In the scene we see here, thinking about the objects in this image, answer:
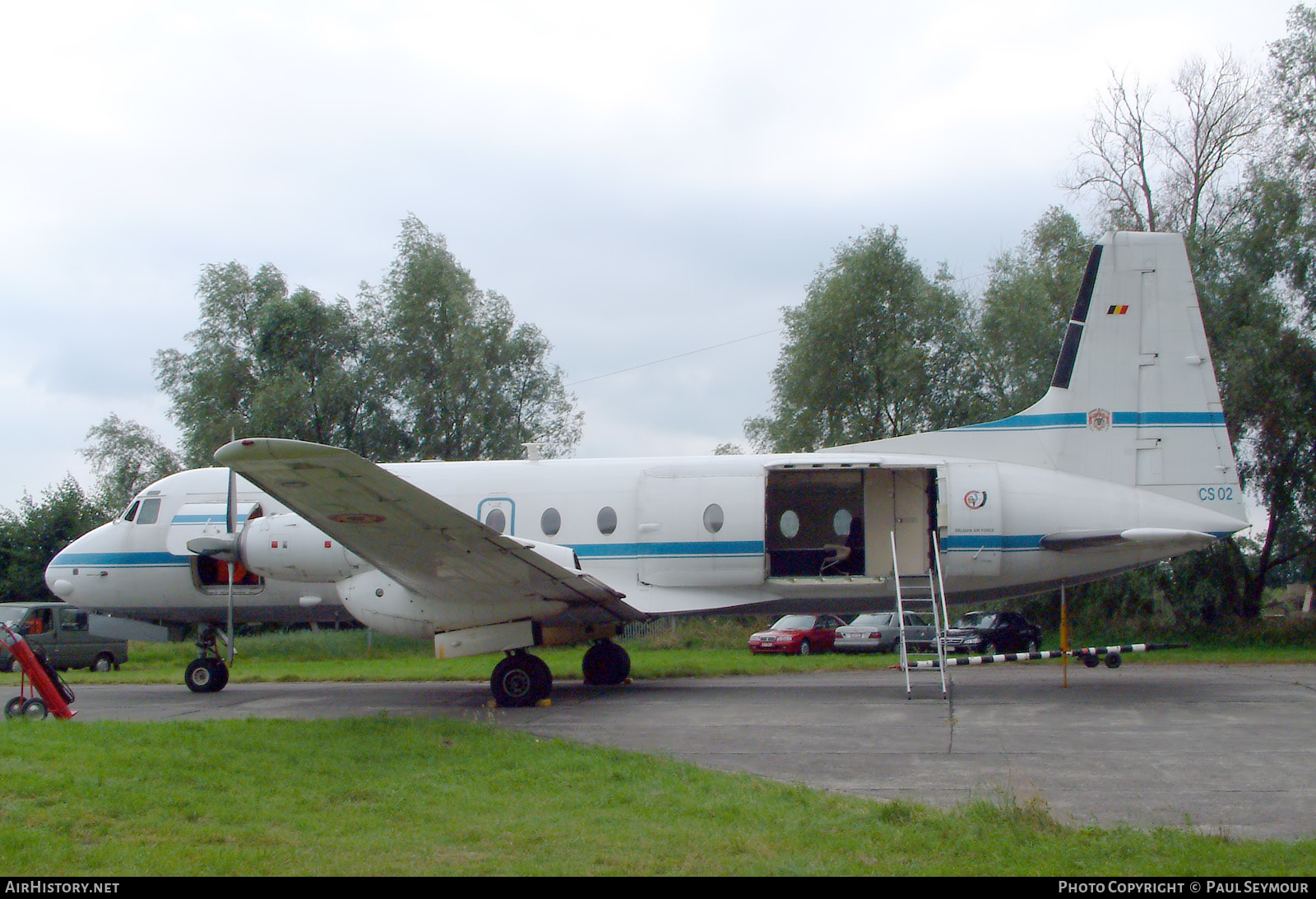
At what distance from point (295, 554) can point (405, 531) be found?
304 cm

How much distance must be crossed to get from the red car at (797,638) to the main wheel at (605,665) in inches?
419

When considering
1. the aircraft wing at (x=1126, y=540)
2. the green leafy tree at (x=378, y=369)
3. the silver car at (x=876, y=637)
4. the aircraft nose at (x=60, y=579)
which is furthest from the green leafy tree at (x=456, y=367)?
the aircraft wing at (x=1126, y=540)

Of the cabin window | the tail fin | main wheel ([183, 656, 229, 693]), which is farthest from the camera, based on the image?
main wheel ([183, 656, 229, 693])

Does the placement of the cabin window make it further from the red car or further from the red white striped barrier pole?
the red car

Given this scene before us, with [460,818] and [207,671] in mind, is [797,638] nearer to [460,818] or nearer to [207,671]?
[207,671]

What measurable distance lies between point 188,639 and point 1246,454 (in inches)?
1206

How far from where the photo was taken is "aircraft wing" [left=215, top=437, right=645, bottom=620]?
941 cm

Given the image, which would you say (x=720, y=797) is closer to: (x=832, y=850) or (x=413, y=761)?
(x=832, y=850)

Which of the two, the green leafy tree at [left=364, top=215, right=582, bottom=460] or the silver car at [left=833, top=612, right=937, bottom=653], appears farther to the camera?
the green leafy tree at [left=364, top=215, right=582, bottom=460]

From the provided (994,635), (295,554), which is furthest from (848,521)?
(994,635)

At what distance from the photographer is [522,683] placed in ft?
40.5

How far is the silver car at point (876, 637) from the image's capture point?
81.1 ft

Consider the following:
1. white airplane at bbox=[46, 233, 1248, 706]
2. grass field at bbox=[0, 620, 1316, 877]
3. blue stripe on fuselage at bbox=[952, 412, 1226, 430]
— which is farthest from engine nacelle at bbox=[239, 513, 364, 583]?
blue stripe on fuselage at bbox=[952, 412, 1226, 430]

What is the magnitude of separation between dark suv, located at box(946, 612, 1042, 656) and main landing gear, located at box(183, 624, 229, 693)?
54.9 ft
